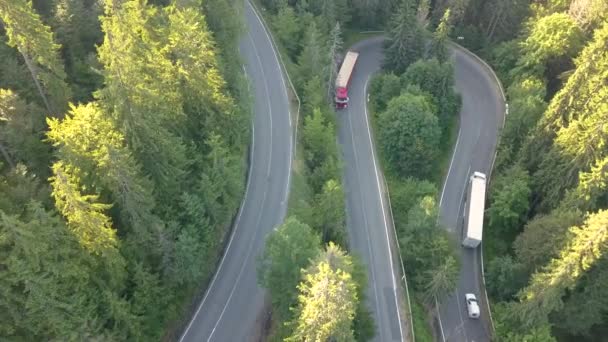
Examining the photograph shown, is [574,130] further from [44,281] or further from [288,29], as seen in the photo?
[44,281]

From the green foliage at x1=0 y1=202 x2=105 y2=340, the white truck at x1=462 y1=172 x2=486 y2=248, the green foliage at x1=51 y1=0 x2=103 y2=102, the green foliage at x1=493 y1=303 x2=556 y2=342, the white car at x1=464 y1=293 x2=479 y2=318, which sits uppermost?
the green foliage at x1=51 y1=0 x2=103 y2=102

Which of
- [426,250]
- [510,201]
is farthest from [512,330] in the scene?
[510,201]

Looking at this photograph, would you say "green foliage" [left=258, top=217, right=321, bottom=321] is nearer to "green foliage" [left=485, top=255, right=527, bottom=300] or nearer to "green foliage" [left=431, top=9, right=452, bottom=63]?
"green foliage" [left=485, top=255, right=527, bottom=300]

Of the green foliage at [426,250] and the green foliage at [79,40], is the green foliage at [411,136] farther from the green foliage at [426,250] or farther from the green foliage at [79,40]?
the green foliage at [79,40]

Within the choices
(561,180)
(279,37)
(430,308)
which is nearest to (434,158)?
(561,180)

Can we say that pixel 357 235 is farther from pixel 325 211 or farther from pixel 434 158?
pixel 434 158

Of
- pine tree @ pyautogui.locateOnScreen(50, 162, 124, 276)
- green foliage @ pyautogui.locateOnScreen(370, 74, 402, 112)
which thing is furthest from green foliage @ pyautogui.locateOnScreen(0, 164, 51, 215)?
green foliage @ pyautogui.locateOnScreen(370, 74, 402, 112)

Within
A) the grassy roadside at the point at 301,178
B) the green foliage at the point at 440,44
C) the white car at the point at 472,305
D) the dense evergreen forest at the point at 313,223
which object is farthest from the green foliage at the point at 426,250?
the green foliage at the point at 440,44
